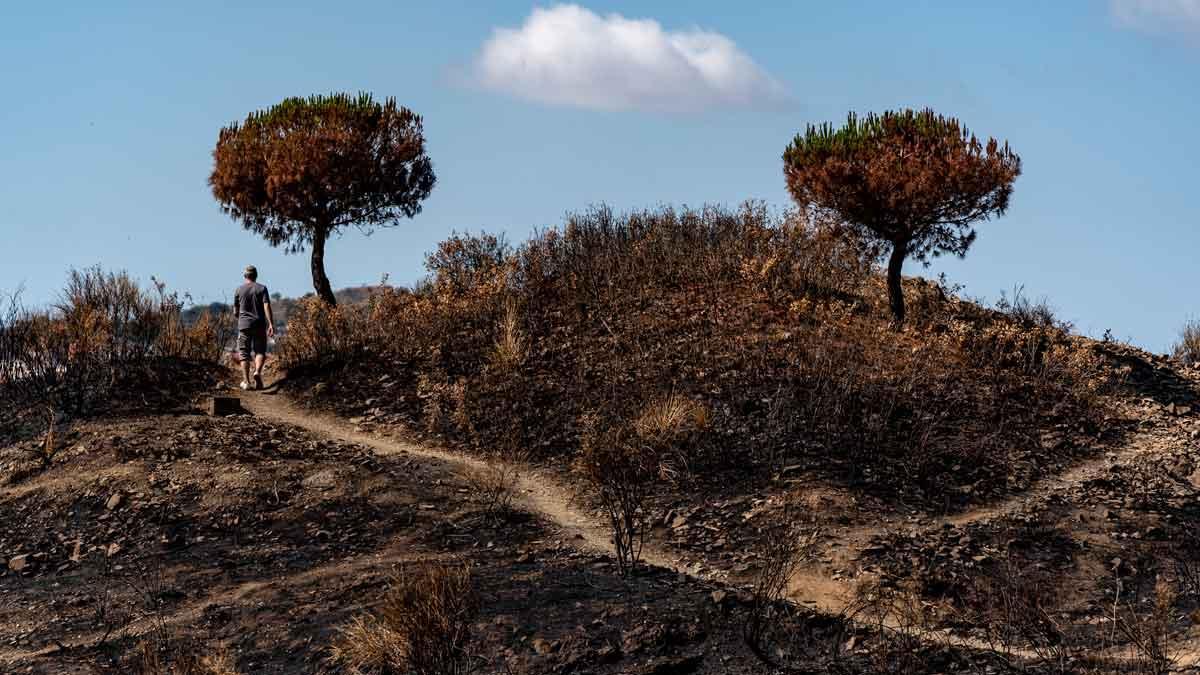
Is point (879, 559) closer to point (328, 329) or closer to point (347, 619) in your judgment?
point (347, 619)

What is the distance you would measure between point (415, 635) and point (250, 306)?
1185cm

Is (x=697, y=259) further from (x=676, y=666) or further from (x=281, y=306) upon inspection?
(x=281, y=306)

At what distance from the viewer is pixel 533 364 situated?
1833 centimetres

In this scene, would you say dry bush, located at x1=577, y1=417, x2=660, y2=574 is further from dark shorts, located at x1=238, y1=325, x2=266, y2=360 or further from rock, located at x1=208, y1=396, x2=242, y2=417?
dark shorts, located at x1=238, y1=325, x2=266, y2=360

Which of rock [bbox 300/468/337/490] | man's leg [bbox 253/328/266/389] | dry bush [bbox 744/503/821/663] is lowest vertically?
dry bush [bbox 744/503/821/663]

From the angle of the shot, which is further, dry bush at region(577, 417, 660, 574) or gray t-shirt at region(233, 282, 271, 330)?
gray t-shirt at region(233, 282, 271, 330)

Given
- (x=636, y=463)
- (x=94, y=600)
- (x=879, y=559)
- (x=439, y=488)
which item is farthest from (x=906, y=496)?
(x=94, y=600)

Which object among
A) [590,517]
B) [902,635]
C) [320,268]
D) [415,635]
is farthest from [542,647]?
[320,268]

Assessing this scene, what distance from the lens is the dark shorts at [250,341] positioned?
19422 millimetres

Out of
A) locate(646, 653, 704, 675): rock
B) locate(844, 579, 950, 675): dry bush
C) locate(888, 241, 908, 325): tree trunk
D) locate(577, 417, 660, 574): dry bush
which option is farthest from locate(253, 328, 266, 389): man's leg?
locate(646, 653, 704, 675): rock

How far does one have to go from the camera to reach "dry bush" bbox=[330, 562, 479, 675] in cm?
851

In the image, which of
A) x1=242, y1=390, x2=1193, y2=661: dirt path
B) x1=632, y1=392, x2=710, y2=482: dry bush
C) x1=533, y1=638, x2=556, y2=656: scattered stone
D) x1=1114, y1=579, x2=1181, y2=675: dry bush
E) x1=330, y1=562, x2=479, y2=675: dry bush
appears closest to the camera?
x1=1114, y1=579, x2=1181, y2=675: dry bush

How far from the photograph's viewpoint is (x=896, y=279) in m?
21.1

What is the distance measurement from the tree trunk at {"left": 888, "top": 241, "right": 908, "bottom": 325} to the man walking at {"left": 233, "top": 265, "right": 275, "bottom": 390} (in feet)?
33.9
